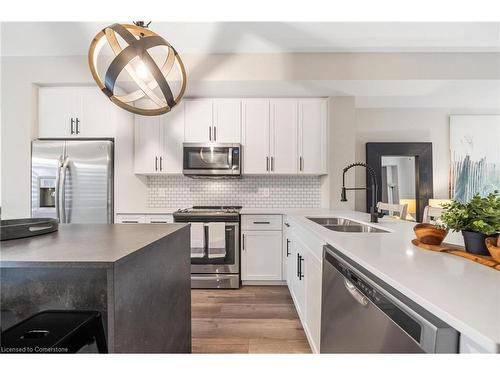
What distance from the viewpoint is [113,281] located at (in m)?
0.81

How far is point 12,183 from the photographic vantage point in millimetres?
2844

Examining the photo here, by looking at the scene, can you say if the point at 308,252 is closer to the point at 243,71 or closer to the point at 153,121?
the point at 243,71

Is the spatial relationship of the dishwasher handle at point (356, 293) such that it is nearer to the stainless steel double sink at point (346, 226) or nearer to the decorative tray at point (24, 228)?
the stainless steel double sink at point (346, 226)

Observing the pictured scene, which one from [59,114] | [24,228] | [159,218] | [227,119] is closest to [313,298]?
[24,228]

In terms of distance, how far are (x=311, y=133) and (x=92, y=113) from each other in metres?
2.81

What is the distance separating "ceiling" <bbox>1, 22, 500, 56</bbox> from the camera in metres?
2.26

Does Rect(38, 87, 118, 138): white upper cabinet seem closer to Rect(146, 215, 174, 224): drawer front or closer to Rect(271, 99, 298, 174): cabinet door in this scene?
Rect(146, 215, 174, 224): drawer front

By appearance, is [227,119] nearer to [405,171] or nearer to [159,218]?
[159,218]

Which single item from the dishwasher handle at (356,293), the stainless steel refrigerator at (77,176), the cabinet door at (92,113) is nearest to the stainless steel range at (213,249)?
the stainless steel refrigerator at (77,176)

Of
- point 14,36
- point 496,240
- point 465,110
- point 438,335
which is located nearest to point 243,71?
point 14,36

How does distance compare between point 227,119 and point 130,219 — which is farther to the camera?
point 227,119

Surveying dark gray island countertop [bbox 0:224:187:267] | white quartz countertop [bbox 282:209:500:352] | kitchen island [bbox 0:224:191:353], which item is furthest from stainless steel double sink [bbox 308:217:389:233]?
dark gray island countertop [bbox 0:224:187:267]

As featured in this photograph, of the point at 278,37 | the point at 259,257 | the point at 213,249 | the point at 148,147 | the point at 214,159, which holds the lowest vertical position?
the point at 259,257

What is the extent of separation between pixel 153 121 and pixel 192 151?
2.31ft
